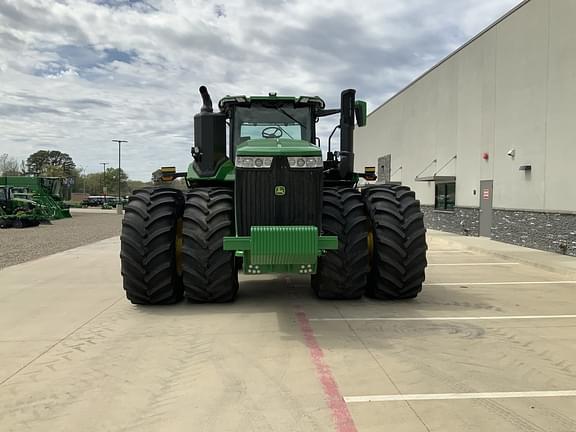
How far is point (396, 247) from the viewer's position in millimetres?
6918

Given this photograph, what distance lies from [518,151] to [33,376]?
1519 cm

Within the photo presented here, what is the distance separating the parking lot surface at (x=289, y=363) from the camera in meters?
3.67

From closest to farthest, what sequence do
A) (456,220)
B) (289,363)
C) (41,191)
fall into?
(289,363), (456,220), (41,191)

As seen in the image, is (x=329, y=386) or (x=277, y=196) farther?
(x=277, y=196)

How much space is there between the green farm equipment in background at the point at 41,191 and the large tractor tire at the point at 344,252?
1144 inches

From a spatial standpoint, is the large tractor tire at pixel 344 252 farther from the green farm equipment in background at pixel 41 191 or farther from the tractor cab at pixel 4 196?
the green farm equipment in background at pixel 41 191

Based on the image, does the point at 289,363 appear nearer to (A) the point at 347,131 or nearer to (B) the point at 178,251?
(B) the point at 178,251

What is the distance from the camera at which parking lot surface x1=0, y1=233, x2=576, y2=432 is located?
3.67 meters

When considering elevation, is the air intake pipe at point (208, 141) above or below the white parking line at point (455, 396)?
above

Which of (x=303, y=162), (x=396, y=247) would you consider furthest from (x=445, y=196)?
(x=303, y=162)

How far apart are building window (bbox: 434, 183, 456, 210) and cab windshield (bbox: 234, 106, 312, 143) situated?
50.4ft

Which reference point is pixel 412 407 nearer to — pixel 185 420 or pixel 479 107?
pixel 185 420

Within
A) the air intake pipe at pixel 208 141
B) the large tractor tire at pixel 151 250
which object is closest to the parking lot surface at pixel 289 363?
the large tractor tire at pixel 151 250

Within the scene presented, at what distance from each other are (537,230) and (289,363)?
489 inches
